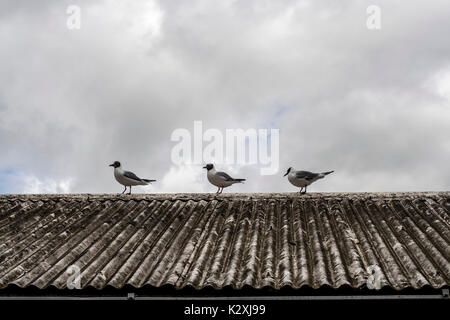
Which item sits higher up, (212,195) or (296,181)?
(296,181)

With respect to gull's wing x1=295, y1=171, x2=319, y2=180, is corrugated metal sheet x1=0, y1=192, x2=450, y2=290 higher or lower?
lower

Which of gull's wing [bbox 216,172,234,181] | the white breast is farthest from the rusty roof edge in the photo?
gull's wing [bbox 216,172,234,181]

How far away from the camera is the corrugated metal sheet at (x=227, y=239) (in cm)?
613

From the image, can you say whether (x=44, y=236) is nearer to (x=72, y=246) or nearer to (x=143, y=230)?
(x=72, y=246)

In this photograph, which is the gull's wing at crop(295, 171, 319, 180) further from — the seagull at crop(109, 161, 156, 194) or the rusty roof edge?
the seagull at crop(109, 161, 156, 194)

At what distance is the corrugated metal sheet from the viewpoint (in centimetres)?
613

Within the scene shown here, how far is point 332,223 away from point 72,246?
4.06m

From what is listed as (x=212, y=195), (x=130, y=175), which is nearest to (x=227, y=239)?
(x=212, y=195)

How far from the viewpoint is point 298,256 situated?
6.83 metres

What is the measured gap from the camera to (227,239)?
7703 mm

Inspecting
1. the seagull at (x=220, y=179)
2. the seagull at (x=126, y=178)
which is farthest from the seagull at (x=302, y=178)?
the seagull at (x=126, y=178)

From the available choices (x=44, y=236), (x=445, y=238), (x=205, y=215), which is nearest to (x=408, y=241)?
(x=445, y=238)

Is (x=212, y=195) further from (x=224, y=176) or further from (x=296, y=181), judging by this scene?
(x=296, y=181)
